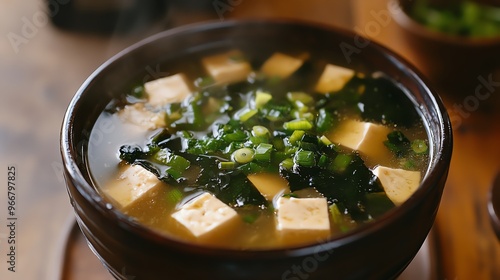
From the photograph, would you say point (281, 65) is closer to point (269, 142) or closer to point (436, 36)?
point (269, 142)

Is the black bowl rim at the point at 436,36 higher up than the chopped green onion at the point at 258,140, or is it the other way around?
the chopped green onion at the point at 258,140

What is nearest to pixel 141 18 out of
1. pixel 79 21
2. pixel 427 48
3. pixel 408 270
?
pixel 79 21

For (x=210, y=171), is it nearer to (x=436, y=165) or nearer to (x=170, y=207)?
(x=170, y=207)

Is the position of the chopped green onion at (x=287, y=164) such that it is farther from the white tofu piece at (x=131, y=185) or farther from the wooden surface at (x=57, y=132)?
the wooden surface at (x=57, y=132)

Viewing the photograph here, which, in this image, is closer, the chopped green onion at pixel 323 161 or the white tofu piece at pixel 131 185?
the white tofu piece at pixel 131 185

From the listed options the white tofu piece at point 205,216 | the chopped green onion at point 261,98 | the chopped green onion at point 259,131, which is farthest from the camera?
the chopped green onion at point 261,98

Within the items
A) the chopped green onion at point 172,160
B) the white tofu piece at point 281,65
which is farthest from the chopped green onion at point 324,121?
the chopped green onion at point 172,160

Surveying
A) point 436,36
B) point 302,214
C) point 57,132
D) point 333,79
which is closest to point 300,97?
point 333,79
